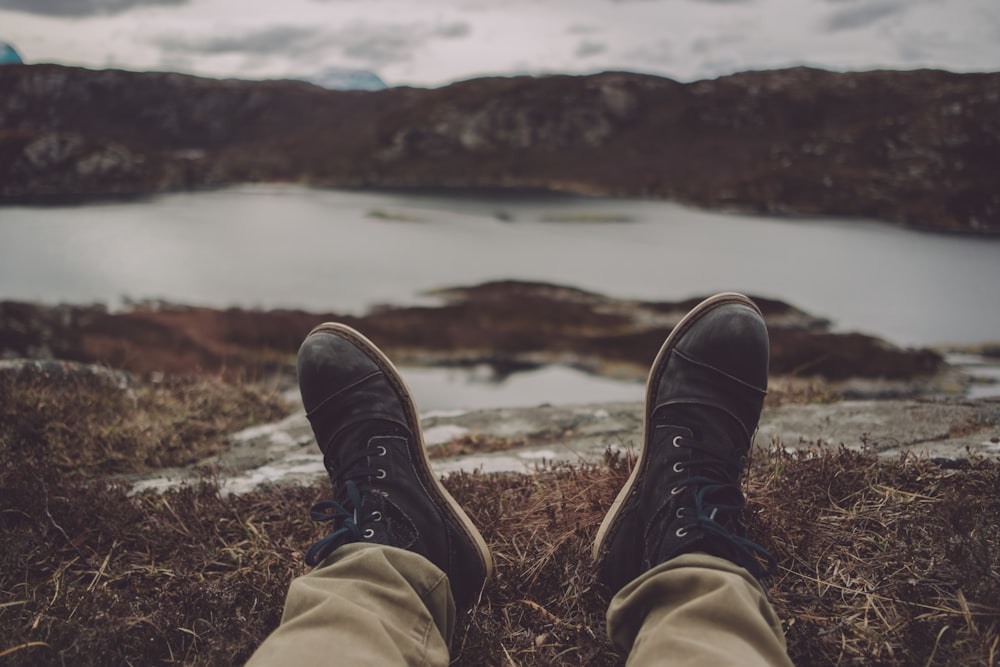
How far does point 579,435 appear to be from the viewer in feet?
10.5

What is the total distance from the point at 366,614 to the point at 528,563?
660mm

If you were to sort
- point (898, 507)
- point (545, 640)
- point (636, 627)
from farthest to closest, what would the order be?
point (898, 507) < point (545, 640) < point (636, 627)

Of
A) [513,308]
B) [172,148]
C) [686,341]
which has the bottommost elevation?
[513,308]

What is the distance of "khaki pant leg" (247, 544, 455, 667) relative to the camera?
120 centimetres

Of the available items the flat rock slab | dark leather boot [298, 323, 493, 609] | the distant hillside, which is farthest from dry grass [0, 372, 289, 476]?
the distant hillside

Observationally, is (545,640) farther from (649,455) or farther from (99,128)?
(99,128)

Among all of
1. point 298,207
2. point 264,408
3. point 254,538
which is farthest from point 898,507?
point 298,207

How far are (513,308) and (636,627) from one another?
52.9 feet

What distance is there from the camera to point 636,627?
1.39m

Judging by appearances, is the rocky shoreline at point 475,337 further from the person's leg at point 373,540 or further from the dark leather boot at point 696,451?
the person's leg at point 373,540

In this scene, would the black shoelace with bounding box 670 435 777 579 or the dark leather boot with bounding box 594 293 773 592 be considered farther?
the dark leather boot with bounding box 594 293 773 592

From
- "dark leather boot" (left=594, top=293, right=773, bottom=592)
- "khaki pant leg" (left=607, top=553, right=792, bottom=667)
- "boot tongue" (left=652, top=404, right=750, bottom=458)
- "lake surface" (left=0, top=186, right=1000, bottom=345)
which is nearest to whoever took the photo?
"khaki pant leg" (left=607, top=553, right=792, bottom=667)

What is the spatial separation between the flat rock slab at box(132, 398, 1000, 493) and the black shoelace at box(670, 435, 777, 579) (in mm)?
455

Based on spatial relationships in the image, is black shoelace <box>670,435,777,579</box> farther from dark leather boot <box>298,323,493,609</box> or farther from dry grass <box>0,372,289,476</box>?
dry grass <box>0,372,289,476</box>
